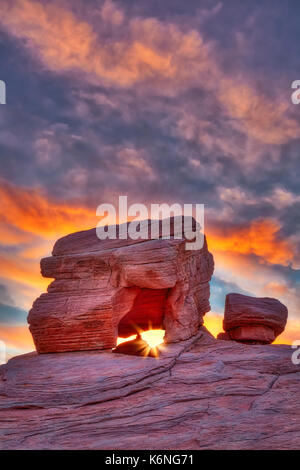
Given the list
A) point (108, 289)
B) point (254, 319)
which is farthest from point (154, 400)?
point (254, 319)

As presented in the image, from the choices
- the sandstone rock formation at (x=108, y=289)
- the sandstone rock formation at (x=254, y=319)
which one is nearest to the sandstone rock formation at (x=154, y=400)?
the sandstone rock formation at (x=108, y=289)

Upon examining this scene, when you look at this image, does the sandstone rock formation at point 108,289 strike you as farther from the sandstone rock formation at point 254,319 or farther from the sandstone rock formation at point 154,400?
the sandstone rock formation at point 254,319

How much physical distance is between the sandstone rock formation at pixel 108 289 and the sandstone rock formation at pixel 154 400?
5.28 feet

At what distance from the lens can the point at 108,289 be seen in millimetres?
25531

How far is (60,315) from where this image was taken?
80.6ft

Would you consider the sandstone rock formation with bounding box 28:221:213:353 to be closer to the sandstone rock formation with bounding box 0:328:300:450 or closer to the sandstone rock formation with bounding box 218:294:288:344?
the sandstone rock formation with bounding box 0:328:300:450

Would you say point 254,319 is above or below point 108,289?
below

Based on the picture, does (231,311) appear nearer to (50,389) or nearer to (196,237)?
(196,237)

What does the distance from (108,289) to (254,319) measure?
55.9ft

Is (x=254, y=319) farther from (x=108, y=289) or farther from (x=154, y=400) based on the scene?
(x=154, y=400)

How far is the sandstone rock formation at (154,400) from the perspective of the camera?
1467cm

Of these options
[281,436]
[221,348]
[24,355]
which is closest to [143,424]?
[281,436]

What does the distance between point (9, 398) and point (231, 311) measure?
23.2 metres

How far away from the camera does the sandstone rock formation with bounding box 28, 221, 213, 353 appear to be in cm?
2420
